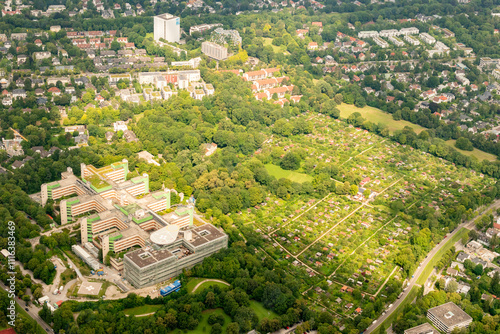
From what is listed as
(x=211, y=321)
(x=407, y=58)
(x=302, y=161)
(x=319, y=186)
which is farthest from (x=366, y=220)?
(x=407, y=58)

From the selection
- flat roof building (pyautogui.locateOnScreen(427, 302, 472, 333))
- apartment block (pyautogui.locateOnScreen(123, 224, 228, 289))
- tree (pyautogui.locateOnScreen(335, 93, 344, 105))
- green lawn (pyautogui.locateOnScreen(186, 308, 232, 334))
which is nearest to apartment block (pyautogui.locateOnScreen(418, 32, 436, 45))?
tree (pyautogui.locateOnScreen(335, 93, 344, 105))

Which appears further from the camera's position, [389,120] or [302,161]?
[389,120]

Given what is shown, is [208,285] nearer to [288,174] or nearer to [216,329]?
[216,329]

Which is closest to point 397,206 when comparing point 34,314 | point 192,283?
point 192,283

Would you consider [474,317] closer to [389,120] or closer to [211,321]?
[211,321]

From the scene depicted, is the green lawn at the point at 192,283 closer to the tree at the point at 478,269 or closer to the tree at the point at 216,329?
the tree at the point at 216,329

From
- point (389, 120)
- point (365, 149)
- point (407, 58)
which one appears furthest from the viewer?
point (407, 58)

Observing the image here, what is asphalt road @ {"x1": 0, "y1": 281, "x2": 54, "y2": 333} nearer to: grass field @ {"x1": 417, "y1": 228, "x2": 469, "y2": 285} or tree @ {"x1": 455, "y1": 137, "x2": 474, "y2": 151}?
grass field @ {"x1": 417, "y1": 228, "x2": 469, "y2": 285}
